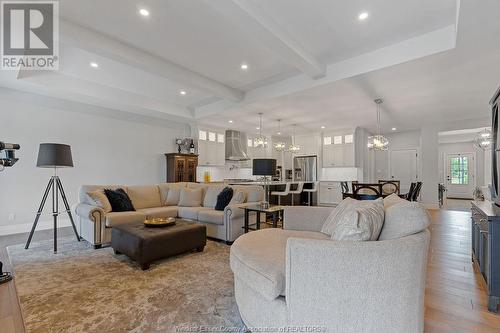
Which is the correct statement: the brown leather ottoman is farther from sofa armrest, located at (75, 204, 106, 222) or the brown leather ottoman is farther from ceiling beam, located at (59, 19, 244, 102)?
ceiling beam, located at (59, 19, 244, 102)

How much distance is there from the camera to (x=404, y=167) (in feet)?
30.2

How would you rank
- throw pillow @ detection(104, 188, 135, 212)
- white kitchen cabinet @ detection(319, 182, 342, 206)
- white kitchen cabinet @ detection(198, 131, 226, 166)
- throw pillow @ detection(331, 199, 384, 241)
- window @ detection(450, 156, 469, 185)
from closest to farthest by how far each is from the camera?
throw pillow @ detection(331, 199, 384, 241) < throw pillow @ detection(104, 188, 135, 212) < white kitchen cabinet @ detection(198, 131, 226, 166) < white kitchen cabinet @ detection(319, 182, 342, 206) < window @ detection(450, 156, 469, 185)

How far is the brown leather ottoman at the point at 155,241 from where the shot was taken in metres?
2.77

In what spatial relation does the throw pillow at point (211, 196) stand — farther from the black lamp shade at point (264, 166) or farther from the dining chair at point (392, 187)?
the dining chair at point (392, 187)

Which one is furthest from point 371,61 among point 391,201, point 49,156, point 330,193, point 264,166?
point 330,193

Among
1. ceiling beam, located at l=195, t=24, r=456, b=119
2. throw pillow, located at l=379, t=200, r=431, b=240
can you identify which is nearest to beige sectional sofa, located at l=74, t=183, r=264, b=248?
ceiling beam, located at l=195, t=24, r=456, b=119

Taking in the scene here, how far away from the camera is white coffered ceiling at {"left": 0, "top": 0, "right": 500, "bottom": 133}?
2738mm

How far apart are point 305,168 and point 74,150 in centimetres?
745

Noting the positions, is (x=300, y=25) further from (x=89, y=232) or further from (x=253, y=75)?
(x=89, y=232)

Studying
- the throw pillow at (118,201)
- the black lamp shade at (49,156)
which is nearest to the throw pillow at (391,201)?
the throw pillow at (118,201)

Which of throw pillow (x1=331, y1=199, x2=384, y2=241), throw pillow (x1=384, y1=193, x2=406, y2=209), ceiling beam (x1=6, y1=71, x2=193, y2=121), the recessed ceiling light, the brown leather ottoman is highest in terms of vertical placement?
the recessed ceiling light

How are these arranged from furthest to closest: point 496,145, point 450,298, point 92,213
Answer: point 92,213 < point 496,145 < point 450,298

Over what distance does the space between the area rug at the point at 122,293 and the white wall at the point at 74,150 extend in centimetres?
205

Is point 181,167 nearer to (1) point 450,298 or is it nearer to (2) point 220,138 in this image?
(2) point 220,138
